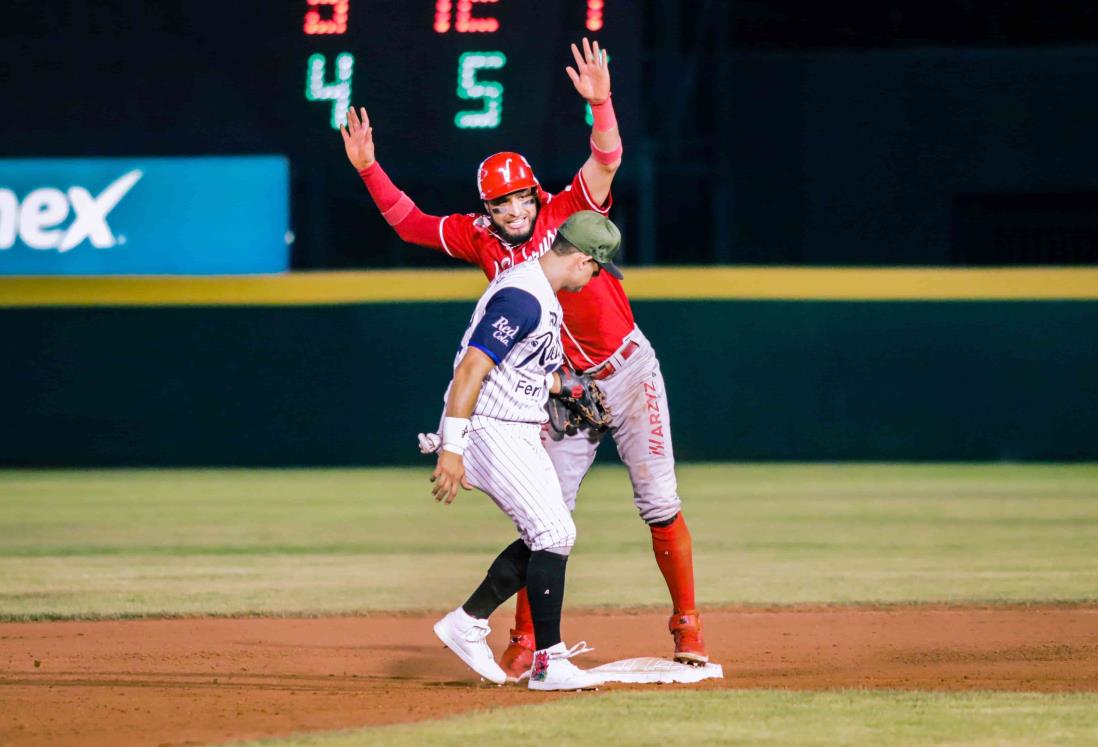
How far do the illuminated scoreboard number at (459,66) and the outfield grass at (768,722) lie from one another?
23.1ft

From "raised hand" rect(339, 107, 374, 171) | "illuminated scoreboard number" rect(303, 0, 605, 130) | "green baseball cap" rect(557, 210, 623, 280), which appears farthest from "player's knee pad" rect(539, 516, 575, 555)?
"illuminated scoreboard number" rect(303, 0, 605, 130)

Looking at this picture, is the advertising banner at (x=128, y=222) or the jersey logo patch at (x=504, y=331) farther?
the advertising banner at (x=128, y=222)

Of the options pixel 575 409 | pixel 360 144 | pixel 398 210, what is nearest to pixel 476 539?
pixel 398 210

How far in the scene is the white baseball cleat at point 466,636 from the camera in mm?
4949

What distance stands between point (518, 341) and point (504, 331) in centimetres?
7

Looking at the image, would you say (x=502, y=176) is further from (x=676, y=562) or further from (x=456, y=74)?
(x=456, y=74)

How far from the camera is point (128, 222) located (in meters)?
12.2

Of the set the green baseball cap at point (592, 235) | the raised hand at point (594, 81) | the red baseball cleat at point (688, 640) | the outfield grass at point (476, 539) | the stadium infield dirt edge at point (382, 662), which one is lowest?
the outfield grass at point (476, 539)

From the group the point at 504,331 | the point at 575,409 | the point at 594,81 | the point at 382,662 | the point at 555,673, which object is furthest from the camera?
the point at 382,662

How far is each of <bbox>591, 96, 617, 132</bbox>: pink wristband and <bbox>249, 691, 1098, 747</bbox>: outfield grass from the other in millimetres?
1750

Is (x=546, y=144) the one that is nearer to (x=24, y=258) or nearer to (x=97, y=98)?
(x=97, y=98)

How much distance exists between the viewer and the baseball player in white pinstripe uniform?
15.5 feet

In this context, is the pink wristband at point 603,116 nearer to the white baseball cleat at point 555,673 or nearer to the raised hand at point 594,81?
the raised hand at point 594,81

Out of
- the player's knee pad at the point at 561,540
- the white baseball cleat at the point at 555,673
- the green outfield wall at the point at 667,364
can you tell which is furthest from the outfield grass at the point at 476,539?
the player's knee pad at the point at 561,540
